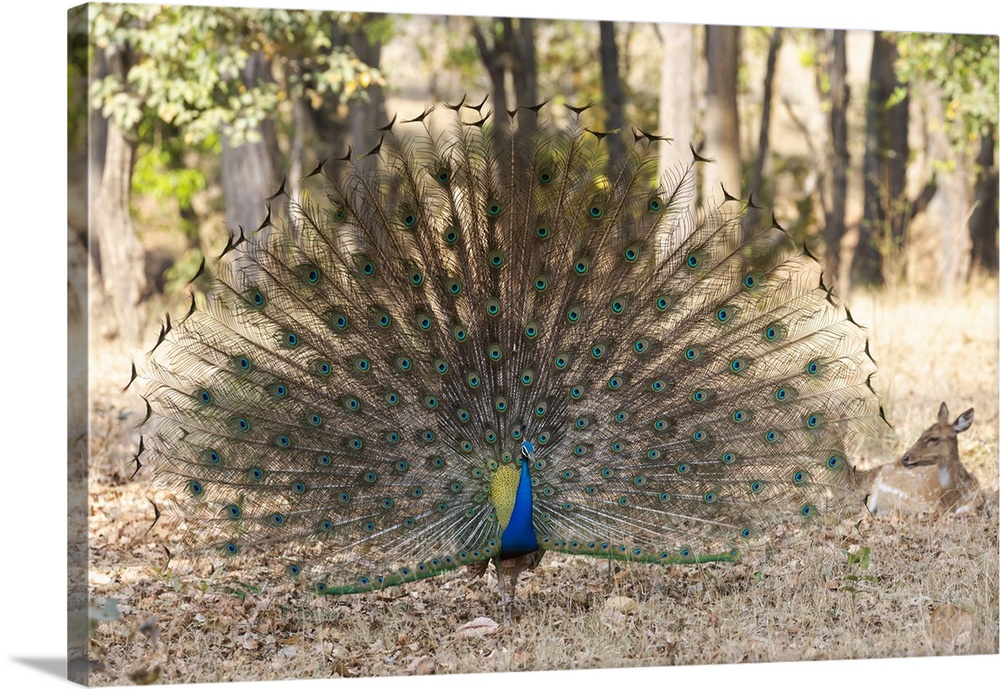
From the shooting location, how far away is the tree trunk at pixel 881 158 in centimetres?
1856

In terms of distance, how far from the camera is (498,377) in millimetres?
6207

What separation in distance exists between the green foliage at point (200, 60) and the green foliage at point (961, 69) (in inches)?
205

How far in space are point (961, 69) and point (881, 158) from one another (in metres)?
8.68

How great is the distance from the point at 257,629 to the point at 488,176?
7.30 feet

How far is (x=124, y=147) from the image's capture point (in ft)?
41.6

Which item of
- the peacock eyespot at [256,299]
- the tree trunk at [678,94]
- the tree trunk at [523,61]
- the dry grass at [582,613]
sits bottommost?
the dry grass at [582,613]

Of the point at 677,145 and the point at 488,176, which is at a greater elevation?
the point at 677,145

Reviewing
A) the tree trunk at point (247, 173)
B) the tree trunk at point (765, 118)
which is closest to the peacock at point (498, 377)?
the tree trunk at point (247, 173)

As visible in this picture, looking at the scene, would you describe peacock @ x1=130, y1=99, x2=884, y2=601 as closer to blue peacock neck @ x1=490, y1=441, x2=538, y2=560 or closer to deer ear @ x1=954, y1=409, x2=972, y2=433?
blue peacock neck @ x1=490, y1=441, x2=538, y2=560

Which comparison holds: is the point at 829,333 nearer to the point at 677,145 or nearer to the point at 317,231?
the point at 317,231

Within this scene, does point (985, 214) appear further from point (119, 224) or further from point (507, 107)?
point (119, 224)

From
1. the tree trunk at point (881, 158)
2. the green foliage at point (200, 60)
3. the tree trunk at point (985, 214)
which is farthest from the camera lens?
the tree trunk at point (881, 158)

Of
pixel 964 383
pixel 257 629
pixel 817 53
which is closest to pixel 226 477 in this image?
pixel 257 629

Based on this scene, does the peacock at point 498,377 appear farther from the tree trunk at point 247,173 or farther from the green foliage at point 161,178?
the green foliage at point 161,178
